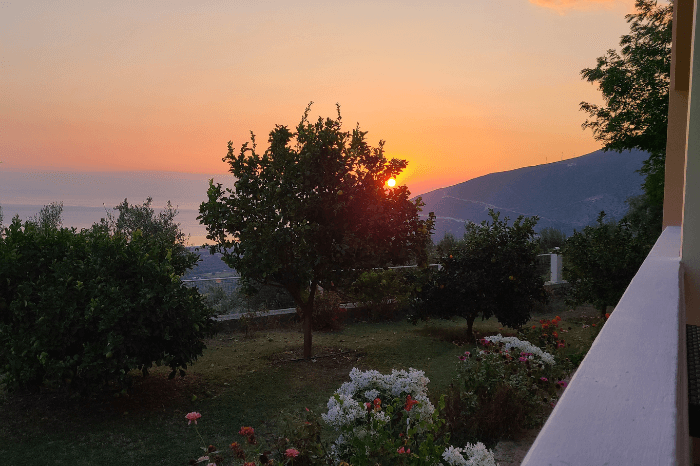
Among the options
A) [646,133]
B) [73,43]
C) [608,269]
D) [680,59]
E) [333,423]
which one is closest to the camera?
[333,423]

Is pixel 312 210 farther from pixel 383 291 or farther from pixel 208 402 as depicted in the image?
pixel 208 402

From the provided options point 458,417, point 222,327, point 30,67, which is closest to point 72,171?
point 30,67

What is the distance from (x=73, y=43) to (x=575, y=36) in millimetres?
11610

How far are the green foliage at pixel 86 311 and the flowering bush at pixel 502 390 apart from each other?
357 centimetres

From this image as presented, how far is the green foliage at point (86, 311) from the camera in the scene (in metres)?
5.86

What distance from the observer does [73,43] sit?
9.27m

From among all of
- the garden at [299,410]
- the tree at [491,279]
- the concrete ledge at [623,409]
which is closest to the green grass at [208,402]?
the garden at [299,410]

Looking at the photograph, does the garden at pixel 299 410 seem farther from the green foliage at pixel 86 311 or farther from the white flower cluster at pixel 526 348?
the green foliage at pixel 86 311

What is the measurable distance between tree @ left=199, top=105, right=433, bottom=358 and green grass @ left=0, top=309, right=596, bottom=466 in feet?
5.25

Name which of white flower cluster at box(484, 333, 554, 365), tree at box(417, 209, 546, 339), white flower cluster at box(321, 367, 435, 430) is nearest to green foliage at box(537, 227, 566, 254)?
tree at box(417, 209, 546, 339)

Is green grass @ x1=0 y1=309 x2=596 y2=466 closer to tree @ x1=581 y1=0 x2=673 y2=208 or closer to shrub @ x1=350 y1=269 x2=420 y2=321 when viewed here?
shrub @ x1=350 y1=269 x2=420 y2=321

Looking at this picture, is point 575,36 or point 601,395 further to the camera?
point 575,36

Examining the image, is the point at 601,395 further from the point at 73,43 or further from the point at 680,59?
the point at 73,43

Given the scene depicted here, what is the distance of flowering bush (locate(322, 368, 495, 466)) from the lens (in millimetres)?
3023
